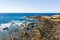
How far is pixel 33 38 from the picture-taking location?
1324 centimetres

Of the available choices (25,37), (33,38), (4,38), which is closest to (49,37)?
(33,38)

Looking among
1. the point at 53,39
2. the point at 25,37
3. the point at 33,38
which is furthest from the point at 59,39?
the point at 25,37

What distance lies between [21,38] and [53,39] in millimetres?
3402

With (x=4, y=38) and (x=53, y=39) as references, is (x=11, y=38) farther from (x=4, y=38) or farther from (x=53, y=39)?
(x=53, y=39)

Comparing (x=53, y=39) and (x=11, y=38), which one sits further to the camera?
(x=11, y=38)

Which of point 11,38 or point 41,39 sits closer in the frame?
point 41,39

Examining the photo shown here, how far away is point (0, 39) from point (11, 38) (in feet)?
3.92

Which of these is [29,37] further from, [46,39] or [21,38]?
[46,39]

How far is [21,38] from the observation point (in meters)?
13.7

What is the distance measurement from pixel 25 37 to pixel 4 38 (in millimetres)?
2397

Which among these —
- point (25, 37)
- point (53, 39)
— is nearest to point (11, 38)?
point (25, 37)

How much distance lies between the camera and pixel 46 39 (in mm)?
12930

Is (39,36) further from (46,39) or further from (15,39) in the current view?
(15,39)

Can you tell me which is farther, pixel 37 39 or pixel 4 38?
pixel 4 38
